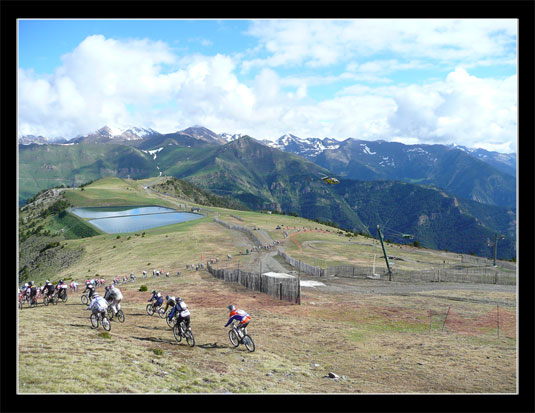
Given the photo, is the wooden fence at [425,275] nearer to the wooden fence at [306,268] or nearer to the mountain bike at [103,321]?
the wooden fence at [306,268]

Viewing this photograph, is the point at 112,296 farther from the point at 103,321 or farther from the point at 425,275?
the point at 425,275

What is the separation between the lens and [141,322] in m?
29.6

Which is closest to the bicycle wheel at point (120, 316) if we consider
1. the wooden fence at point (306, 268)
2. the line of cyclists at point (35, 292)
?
the line of cyclists at point (35, 292)

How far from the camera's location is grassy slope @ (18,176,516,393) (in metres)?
14.2

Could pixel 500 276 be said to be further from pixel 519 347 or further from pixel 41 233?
pixel 41 233

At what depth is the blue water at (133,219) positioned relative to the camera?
156 m

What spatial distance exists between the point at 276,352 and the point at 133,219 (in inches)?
6553

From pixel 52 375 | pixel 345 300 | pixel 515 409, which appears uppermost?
pixel 515 409

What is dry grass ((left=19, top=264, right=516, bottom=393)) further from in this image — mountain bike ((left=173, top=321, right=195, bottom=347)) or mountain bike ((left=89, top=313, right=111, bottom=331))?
mountain bike ((left=89, top=313, right=111, bottom=331))

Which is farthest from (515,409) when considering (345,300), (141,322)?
(345,300)

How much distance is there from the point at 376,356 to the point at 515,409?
15.8 m

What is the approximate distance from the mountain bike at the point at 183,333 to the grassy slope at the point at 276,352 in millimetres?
629

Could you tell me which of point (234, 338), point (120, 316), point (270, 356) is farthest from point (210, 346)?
point (120, 316)

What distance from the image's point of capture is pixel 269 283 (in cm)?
4475
